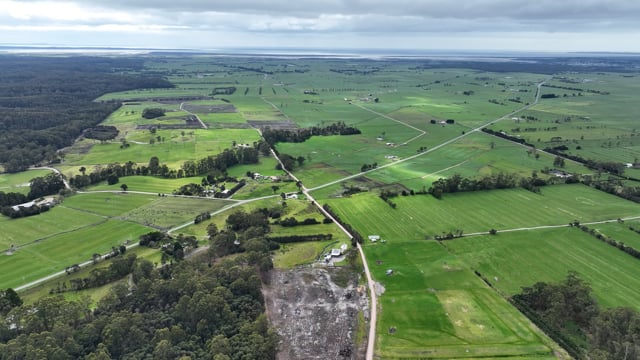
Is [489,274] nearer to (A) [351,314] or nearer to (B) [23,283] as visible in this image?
(A) [351,314]

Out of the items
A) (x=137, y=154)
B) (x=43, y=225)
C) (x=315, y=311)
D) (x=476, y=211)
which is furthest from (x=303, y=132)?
(x=315, y=311)

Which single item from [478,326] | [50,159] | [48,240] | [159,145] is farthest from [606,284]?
[50,159]

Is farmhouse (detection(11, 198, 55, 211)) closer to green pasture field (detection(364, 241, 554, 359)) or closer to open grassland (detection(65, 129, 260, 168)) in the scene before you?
open grassland (detection(65, 129, 260, 168))

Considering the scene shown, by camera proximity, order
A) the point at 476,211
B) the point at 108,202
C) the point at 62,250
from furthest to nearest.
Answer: the point at 108,202
the point at 476,211
the point at 62,250

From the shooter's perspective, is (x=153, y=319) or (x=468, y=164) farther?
(x=468, y=164)

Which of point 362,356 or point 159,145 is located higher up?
point 159,145

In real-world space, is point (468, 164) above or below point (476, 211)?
above

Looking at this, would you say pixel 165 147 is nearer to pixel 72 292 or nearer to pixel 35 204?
pixel 35 204

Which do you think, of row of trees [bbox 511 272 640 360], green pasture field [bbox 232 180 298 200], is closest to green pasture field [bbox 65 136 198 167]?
green pasture field [bbox 232 180 298 200]
